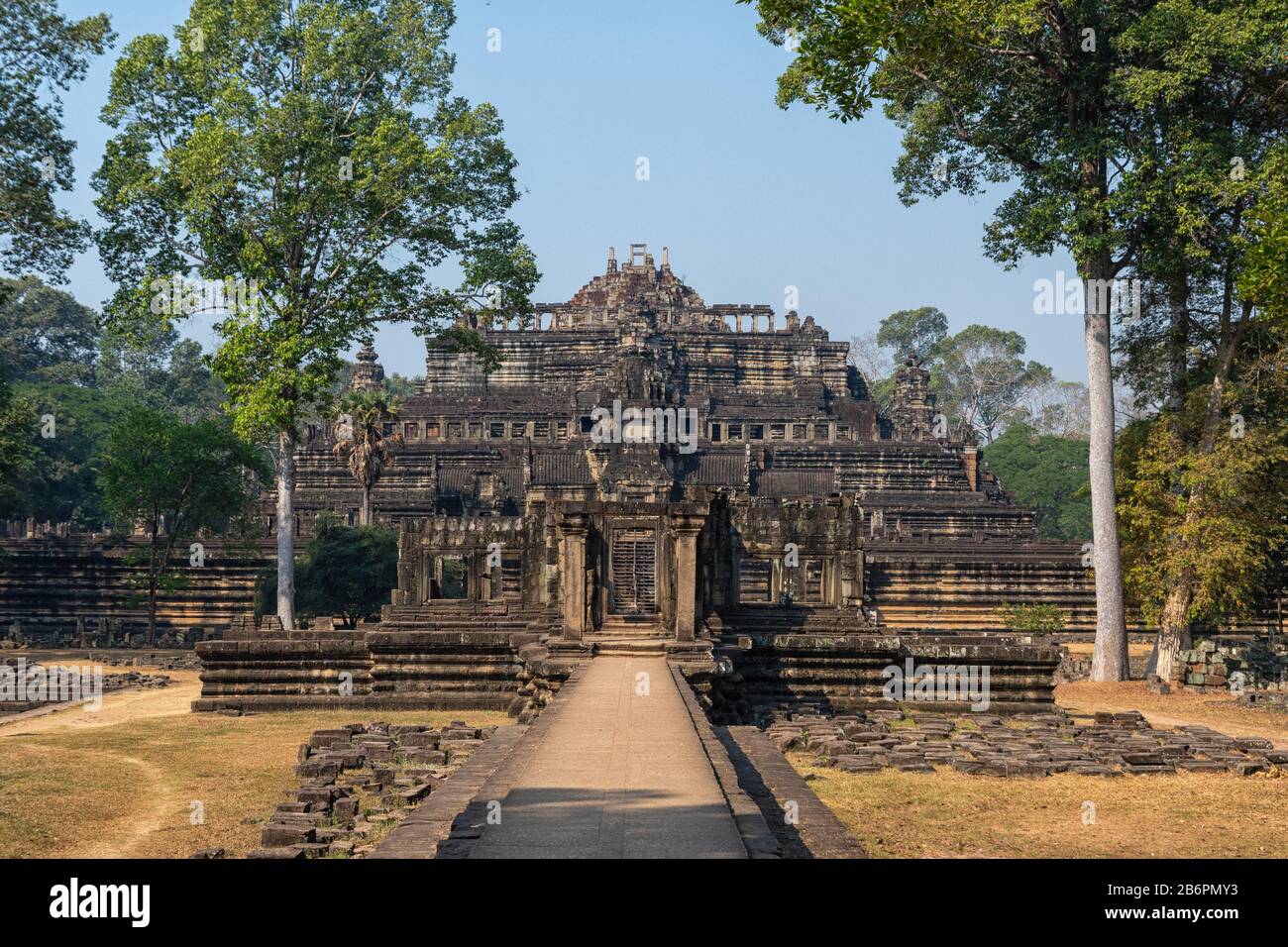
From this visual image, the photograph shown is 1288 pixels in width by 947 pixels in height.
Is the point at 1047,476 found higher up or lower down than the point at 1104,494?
higher up

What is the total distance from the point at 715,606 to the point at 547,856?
18.7 m

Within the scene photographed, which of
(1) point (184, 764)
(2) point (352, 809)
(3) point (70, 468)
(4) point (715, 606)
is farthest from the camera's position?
(3) point (70, 468)

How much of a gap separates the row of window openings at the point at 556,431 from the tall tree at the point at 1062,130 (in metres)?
36.0

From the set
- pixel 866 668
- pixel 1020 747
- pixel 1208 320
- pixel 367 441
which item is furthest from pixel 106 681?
pixel 1208 320

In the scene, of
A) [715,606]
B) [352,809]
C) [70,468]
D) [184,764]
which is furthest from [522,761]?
[70,468]

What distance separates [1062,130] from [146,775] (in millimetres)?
22828

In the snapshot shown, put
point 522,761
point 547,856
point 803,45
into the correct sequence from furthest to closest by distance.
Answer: point 803,45, point 522,761, point 547,856

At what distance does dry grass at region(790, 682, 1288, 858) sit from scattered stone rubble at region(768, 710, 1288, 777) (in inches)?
10.1

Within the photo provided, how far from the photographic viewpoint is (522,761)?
11352mm

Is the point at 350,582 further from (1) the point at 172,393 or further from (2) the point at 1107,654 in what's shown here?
(1) the point at 172,393

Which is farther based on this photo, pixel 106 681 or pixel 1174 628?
pixel 1174 628

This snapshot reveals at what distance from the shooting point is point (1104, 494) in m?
27.8

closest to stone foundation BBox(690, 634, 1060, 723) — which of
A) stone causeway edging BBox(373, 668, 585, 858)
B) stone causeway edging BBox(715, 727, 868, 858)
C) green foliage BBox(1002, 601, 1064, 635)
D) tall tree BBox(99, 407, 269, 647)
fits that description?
stone causeway edging BBox(715, 727, 868, 858)

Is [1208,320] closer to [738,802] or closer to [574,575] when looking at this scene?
[574,575]
